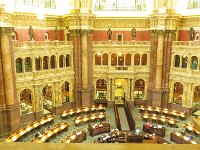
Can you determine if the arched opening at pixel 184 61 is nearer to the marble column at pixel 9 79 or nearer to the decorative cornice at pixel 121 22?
the decorative cornice at pixel 121 22

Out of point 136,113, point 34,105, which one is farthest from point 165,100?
point 34,105

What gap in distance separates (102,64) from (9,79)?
1417 cm

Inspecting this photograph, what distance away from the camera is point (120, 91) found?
3509 cm

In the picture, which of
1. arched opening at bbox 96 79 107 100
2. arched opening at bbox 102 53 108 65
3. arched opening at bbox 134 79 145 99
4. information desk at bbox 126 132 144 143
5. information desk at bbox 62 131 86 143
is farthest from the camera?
arched opening at bbox 96 79 107 100

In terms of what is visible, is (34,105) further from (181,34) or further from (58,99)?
(181,34)

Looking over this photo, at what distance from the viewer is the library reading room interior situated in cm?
2314

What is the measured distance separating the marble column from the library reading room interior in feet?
0.34

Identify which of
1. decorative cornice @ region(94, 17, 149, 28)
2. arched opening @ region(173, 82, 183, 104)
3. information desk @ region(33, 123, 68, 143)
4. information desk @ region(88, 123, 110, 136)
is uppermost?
decorative cornice @ region(94, 17, 149, 28)

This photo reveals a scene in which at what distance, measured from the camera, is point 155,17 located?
1069 inches

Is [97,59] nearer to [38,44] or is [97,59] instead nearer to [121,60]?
[121,60]

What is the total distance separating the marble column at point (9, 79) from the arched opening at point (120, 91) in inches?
544

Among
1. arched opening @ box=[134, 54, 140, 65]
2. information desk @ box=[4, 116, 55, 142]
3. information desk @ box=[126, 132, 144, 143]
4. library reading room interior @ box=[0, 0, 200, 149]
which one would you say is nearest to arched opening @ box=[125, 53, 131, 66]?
library reading room interior @ box=[0, 0, 200, 149]

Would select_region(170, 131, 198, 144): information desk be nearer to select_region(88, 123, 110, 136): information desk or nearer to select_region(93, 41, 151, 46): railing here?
select_region(88, 123, 110, 136): information desk

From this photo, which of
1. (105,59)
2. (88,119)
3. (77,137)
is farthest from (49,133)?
(105,59)
